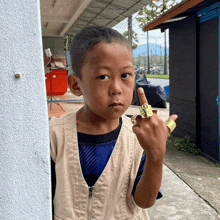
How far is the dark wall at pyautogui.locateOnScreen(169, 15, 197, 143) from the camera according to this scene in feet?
18.9

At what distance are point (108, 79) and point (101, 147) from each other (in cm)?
25

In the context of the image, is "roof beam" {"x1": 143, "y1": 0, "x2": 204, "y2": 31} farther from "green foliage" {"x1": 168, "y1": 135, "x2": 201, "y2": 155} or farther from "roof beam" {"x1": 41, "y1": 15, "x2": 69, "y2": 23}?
"roof beam" {"x1": 41, "y1": 15, "x2": 69, "y2": 23}

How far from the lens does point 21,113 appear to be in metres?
0.75

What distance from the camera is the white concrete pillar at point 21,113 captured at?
2.40ft

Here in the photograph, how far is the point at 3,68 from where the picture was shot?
0.73m

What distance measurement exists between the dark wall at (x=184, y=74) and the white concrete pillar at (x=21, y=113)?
5252 millimetres

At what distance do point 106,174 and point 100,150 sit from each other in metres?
0.09

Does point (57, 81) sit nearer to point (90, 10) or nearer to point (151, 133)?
point (90, 10)

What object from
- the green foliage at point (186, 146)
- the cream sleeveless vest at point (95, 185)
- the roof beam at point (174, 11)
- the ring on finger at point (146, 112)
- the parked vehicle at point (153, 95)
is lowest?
the green foliage at point (186, 146)

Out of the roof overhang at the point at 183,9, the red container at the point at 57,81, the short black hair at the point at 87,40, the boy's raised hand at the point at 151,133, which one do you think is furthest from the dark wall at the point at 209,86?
the red container at the point at 57,81

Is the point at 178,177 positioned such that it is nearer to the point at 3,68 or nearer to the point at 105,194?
Result: the point at 105,194

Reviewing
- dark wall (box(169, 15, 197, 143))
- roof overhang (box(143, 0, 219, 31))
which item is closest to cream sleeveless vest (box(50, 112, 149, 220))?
roof overhang (box(143, 0, 219, 31))

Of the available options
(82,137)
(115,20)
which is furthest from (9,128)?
(115,20)

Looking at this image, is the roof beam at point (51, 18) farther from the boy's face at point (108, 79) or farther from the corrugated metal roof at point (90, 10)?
the boy's face at point (108, 79)
